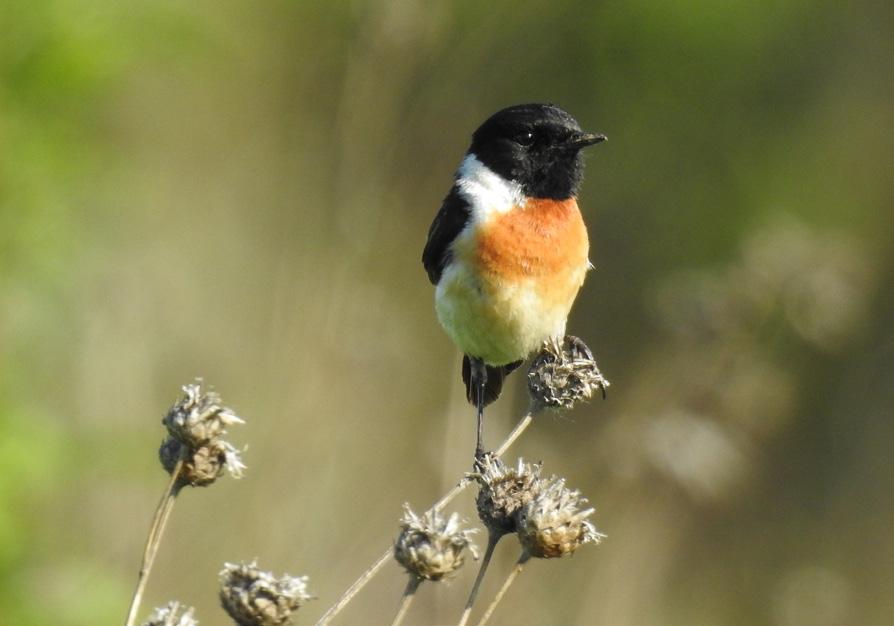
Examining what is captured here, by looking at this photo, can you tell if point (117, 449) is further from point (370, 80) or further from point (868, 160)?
point (868, 160)

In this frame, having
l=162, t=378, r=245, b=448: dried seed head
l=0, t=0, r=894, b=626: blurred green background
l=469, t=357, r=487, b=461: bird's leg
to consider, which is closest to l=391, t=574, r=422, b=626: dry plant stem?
l=162, t=378, r=245, b=448: dried seed head

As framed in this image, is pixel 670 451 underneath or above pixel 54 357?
underneath

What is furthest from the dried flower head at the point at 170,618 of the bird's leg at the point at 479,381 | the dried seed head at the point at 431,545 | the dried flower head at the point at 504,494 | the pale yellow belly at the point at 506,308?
the bird's leg at the point at 479,381

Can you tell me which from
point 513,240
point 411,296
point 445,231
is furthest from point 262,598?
point 411,296

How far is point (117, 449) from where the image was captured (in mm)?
4828

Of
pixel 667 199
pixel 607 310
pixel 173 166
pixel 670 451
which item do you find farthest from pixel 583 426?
pixel 173 166

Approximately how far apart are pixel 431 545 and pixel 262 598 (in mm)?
394

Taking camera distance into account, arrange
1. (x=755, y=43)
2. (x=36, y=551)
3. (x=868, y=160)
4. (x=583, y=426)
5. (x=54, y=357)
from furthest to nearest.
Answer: (x=755, y=43) → (x=868, y=160) → (x=583, y=426) → (x=54, y=357) → (x=36, y=551)

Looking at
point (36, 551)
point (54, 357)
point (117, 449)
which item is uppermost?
point (54, 357)

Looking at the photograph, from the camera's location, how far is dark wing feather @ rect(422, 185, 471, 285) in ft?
14.6

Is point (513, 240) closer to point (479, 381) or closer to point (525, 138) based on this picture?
point (525, 138)

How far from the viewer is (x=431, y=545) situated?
111 inches

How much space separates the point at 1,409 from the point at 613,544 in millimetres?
2535

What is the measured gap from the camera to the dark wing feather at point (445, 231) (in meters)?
4.46
